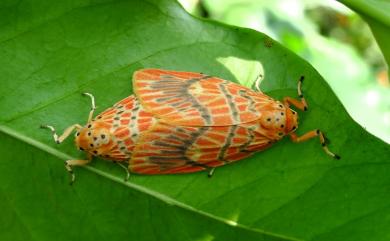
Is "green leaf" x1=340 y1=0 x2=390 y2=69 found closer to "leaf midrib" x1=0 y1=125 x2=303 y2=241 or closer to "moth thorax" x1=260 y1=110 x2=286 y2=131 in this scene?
"moth thorax" x1=260 y1=110 x2=286 y2=131

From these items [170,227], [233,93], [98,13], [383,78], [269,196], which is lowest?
[383,78]

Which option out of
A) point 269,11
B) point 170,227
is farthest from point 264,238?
point 269,11

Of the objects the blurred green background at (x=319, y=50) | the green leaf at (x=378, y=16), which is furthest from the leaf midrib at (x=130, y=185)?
the blurred green background at (x=319, y=50)

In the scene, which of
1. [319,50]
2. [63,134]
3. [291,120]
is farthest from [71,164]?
[319,50]

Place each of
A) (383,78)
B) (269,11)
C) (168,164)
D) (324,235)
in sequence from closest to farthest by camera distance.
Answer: (324,235), (168,164), (269,11), (383,78)

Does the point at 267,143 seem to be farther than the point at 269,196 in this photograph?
Yes

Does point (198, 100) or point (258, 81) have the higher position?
point (258, 81)

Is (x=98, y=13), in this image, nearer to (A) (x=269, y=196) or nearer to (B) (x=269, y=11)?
(A) (x=269, y=196)

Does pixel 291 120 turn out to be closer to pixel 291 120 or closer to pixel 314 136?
pixel 291 120

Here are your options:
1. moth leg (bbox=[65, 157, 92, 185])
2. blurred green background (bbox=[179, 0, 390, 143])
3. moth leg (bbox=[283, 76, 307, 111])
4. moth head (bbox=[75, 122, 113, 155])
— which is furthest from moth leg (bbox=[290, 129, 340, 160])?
blurred green background (bbox=[179, 0, 390, 143])
